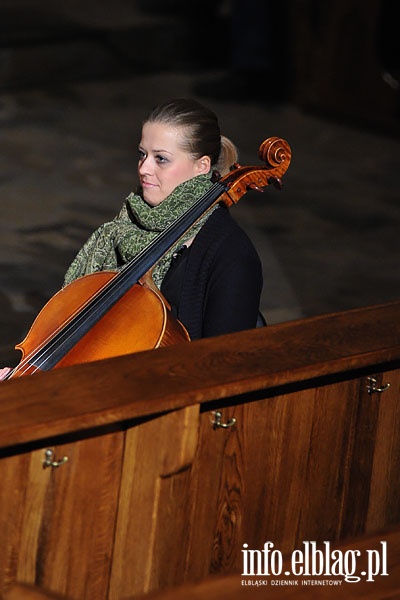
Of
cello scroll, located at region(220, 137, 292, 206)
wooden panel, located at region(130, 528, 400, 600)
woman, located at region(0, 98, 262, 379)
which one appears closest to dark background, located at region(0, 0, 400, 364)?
woman, located at region(0, 98, 262, 379)

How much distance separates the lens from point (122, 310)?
110 inches

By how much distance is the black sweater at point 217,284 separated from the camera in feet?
10.0

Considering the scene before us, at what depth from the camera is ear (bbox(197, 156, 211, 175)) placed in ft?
10.6

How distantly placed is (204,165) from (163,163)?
112 millimetres

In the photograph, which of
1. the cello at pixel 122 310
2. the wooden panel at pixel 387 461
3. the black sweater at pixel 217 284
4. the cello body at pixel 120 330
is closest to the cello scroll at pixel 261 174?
the cello at pixel 122 310

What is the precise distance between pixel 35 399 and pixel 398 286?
359 centimetres

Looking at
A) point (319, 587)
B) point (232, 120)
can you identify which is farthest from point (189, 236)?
point (232, 120)

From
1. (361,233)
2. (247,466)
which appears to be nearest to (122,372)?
(247,466)

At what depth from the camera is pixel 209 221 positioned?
316cm

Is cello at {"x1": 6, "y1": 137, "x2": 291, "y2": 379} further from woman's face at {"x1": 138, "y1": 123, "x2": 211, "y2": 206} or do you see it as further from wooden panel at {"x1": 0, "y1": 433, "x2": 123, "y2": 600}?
wooden panel at {"x1": 0, "y1": 433, "x2": 123, "y2": 600}

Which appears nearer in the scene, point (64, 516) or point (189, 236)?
point (64, 516)

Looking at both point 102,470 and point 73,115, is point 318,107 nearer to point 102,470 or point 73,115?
point 73,115

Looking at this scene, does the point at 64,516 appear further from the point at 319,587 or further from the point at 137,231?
the point at 137,231

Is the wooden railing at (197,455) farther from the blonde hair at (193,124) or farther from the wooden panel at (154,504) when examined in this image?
the blonde hair at (193,124)
